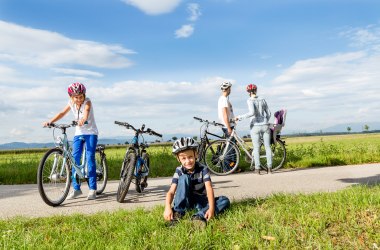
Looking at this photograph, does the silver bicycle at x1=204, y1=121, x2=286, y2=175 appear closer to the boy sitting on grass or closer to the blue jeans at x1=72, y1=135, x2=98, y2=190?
the blue jeans at x1=72, y1=135, x2=98, y2=190

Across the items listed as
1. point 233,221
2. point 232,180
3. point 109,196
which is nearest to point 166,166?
point 232,180

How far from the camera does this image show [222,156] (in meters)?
10.6

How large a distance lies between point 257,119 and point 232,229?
234 inches

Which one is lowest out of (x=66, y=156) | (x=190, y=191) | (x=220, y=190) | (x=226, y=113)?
(x=220, y=190)

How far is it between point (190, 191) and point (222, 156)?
5.59 meters

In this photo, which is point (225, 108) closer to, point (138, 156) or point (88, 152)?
point (138, 156)

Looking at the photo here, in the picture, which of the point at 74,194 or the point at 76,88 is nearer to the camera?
the point at 76,88

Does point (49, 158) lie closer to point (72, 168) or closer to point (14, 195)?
point (72, 168)

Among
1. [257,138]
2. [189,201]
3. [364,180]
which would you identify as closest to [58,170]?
[189,201]

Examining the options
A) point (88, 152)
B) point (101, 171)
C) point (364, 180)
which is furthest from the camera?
point (364, 180)

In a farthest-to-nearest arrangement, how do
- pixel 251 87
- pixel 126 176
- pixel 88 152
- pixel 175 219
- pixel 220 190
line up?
pixel 251 87 → pixel 220 190 → pixel 88 152 → pixel 126 176 → pixel 175 219

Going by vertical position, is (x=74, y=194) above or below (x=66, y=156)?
below

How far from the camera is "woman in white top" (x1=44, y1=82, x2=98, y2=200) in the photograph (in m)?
7.12

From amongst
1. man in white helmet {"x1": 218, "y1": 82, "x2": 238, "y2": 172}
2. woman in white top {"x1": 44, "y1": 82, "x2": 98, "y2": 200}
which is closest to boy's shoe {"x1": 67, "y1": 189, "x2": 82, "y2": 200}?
woman in white top {"x1": 44, "y1": 82, "x2": 98, "y2": 200}
